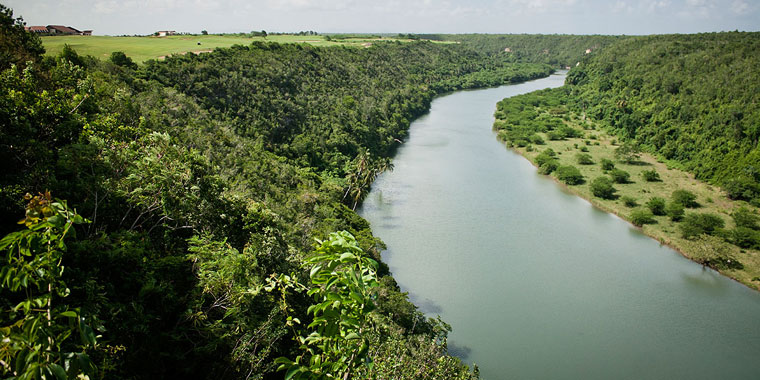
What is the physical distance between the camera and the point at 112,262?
6.80 m

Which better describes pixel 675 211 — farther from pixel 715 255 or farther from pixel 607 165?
pixel 607 165

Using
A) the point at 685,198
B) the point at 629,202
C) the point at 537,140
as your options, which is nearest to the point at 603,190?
the point at 629,202

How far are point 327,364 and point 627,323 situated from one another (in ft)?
69.8

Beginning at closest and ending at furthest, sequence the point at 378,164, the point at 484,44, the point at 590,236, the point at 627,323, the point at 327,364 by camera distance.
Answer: the point at 327,364 < the point at 627,323 < the point at 590,236 < the point at 378,164 < the point at 484,44

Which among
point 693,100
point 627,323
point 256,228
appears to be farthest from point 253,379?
point 693,100

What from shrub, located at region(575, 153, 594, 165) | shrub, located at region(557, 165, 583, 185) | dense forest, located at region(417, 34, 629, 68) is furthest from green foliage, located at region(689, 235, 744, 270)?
dense forest, located at region(417, 34, 629, 68)

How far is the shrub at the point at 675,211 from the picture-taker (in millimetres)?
28719

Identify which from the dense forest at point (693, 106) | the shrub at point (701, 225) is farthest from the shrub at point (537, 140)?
the shrub at point (701, 225)

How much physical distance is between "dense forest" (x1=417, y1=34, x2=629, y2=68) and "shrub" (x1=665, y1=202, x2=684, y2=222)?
116m

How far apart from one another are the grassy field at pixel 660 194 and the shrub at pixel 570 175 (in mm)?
645

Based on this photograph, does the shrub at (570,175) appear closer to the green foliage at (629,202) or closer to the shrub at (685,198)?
the green foliage at (629,202)

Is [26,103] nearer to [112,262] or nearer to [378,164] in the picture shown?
[112,262]

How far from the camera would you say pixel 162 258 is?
805 cm

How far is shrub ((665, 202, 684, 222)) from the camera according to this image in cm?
2872
